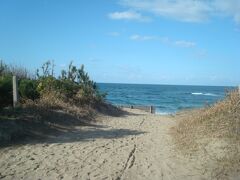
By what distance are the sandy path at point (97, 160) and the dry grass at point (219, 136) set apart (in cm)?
49

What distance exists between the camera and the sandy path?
340 inches

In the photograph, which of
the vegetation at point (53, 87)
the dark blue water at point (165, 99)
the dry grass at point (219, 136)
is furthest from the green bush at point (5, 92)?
the dark blue water at point (165, 99)

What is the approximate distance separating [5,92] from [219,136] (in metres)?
9.27

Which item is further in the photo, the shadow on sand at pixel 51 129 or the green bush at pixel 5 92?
the green bush at pixel 5 92

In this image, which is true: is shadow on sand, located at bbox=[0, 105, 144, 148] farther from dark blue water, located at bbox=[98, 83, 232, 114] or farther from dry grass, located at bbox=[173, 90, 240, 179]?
dark blue water, located at bbox=[98, 83, 232, 114]

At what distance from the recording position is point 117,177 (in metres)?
8.47

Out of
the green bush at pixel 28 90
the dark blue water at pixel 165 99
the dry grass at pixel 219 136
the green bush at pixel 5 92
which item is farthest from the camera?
the dark blue water at pixel 165 99

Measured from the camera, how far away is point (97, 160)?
9.96 metres

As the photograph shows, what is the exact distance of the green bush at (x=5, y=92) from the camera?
1558 centimetres

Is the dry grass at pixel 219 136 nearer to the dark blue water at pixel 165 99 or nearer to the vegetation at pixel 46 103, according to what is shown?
the dark blue water at pixel 165 99

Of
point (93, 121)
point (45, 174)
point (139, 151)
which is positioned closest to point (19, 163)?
point (45, 174)

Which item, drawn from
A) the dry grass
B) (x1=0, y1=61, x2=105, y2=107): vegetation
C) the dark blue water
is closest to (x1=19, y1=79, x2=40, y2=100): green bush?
(x1=0, y1=61, x2=105, y2=107): vegetation

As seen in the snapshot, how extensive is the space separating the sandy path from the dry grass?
490 millimetres

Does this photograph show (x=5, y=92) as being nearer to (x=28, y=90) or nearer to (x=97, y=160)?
(x=28, y=90)
